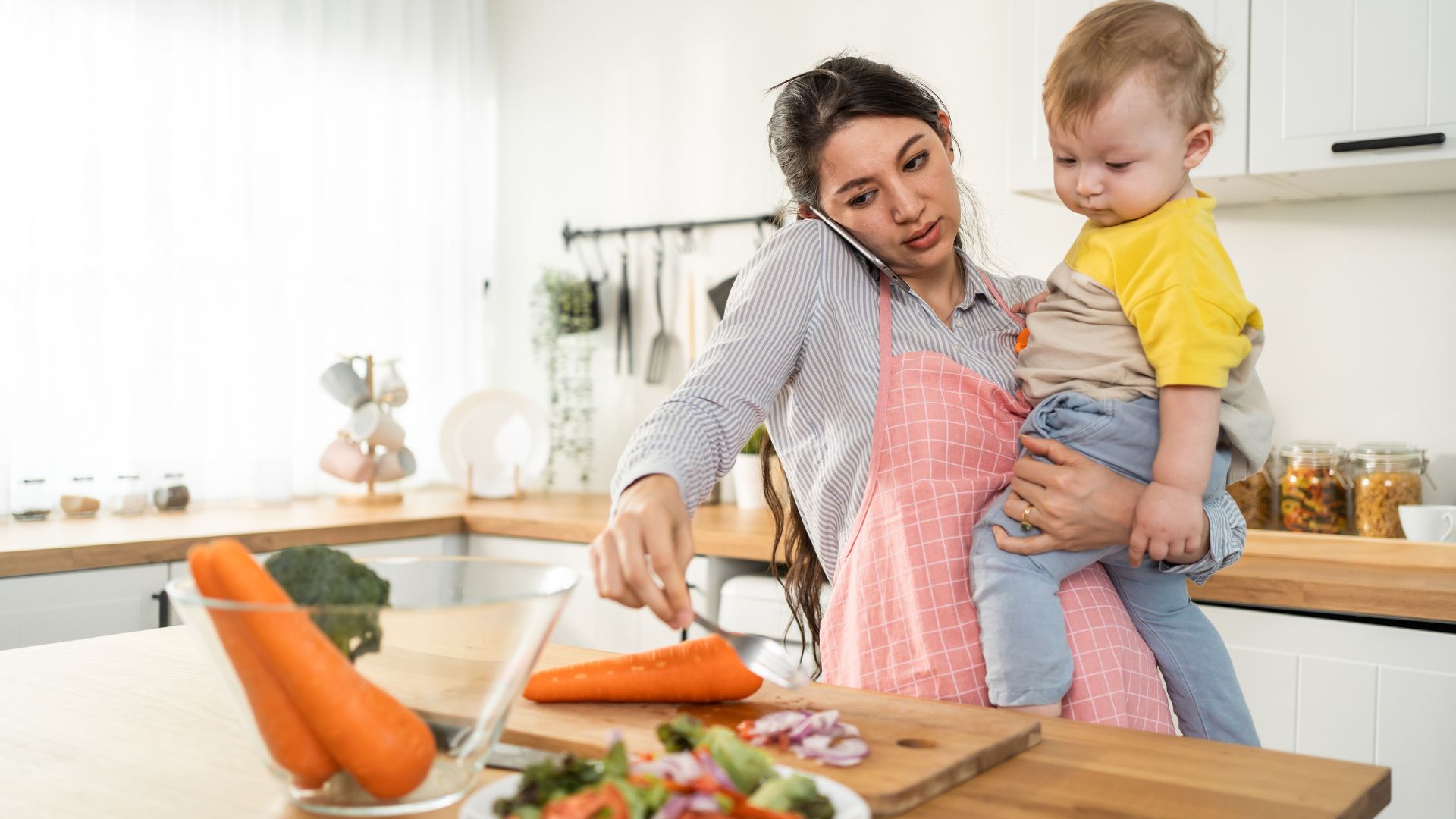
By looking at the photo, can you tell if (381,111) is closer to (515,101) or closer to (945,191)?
(515,101)

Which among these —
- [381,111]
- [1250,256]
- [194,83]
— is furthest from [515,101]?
[1250,256]

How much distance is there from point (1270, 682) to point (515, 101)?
2686 mm

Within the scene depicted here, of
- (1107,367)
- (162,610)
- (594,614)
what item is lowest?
(594,614)

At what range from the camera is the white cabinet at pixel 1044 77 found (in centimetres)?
209

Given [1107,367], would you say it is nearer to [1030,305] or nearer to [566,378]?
[1030,305]

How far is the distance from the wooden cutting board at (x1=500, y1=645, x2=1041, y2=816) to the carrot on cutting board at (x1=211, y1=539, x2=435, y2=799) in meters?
0.17

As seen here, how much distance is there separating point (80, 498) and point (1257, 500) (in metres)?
2.46

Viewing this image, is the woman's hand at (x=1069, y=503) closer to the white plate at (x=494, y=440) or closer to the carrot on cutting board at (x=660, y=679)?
the carrot on cutting board at (x=660, y=679)

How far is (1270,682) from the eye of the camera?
1.87 m

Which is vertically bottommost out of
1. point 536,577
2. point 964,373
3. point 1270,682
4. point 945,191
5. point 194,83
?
point 1270,682

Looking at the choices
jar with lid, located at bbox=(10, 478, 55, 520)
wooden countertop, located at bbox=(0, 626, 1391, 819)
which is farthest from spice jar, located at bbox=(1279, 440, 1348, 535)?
jar with lid, located at bbox=(10, 478, 55, 520)

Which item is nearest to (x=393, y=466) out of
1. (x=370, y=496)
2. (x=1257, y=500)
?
(x=370, y=496)

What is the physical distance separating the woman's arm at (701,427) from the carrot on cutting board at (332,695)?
0.18 meters

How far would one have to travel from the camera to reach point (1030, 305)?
1.35 metres
